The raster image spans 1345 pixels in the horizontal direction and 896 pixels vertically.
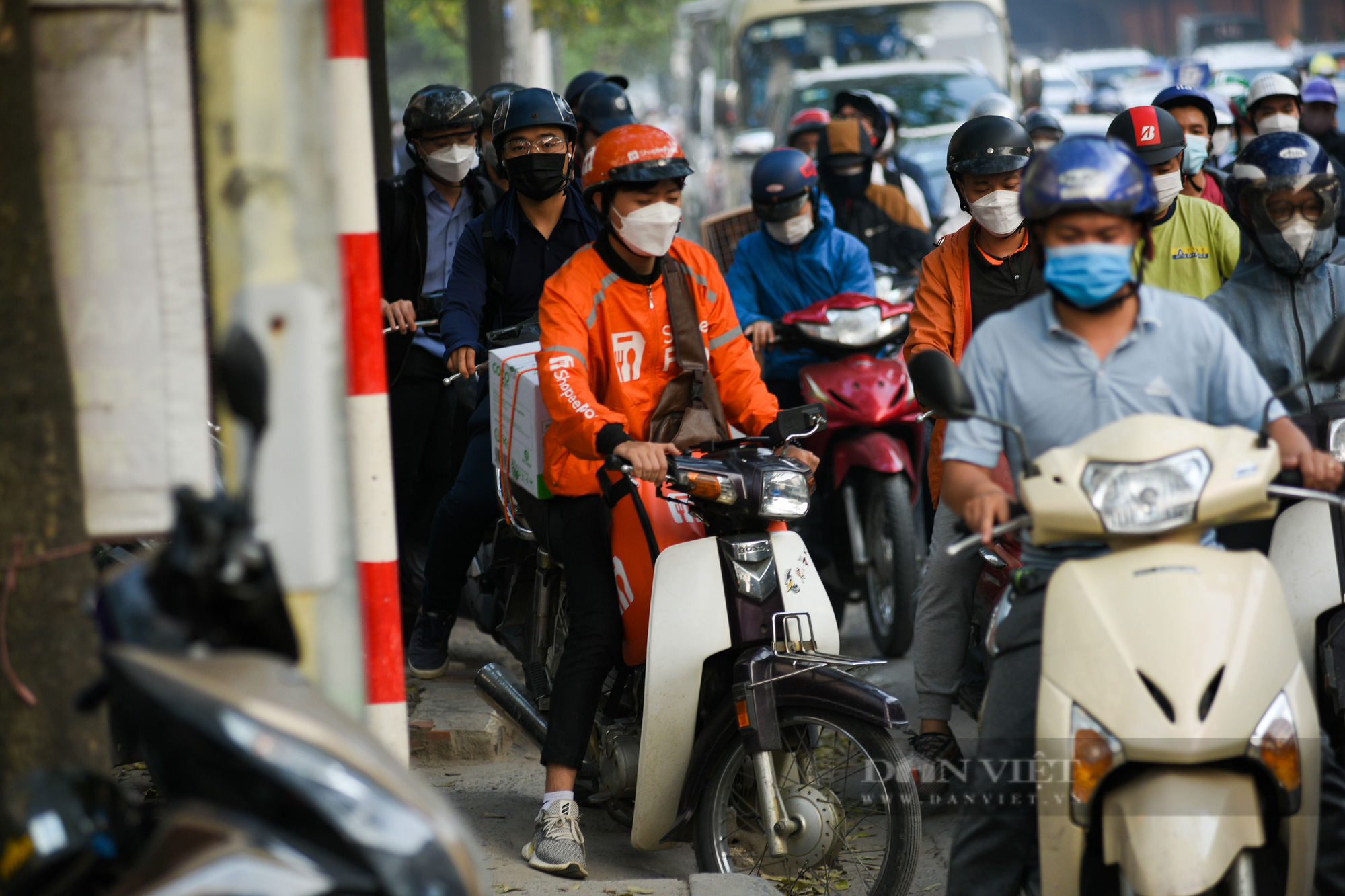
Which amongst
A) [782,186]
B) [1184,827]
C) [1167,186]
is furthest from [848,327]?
[1184,827]

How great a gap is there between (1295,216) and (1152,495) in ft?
5.17

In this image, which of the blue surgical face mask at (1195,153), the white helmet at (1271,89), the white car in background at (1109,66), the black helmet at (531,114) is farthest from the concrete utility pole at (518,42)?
the white car in background at (1109,66)

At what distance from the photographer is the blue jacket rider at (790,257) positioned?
20.8ft

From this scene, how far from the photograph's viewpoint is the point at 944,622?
4.45 meters

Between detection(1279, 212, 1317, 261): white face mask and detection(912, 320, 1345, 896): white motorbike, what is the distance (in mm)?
1197

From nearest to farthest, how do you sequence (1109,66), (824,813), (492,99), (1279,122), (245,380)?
(245,380) < (824,813) < (492,99) < (1279,122) < (1109,66)

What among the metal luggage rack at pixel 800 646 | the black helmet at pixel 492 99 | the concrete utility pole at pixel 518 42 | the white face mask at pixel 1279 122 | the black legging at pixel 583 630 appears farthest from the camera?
the concrete utility pole at pixel 518 42

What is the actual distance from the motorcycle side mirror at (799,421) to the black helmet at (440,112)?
8.00 feet

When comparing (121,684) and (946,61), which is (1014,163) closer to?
(121,684)

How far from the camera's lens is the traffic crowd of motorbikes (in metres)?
2.23

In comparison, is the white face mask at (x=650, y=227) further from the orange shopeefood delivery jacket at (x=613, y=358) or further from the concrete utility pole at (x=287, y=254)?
the concrete utility pole at (x=287, y=254)

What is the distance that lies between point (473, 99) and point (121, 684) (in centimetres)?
416

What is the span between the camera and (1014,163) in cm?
454
